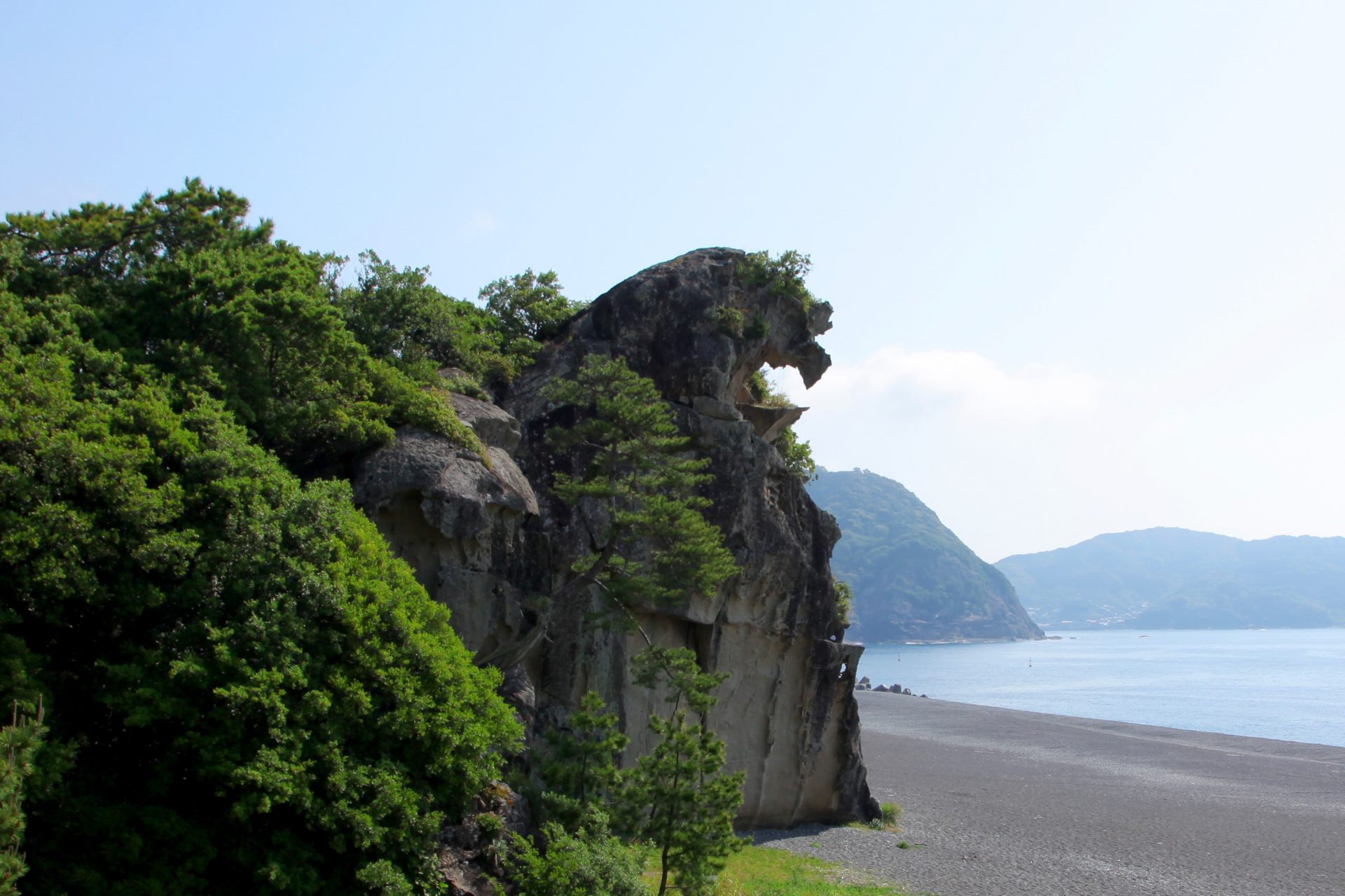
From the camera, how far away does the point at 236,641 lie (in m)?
14.9

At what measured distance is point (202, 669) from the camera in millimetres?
14203

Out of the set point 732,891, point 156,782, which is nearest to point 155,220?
point 156,782

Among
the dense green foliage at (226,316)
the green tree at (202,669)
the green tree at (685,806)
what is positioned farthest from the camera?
the dense green foliage at (226,316)

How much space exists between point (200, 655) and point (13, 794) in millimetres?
3352

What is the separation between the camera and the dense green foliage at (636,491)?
80.4ft

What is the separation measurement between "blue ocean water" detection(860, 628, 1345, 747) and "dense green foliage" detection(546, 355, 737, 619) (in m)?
59.9

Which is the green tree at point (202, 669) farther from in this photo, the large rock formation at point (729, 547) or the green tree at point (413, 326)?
the green tree at point (413, 326)

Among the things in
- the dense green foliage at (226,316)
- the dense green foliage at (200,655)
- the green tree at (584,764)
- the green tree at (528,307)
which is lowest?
the green tree at (584,764)

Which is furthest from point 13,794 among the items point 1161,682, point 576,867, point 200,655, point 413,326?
point 1161,682

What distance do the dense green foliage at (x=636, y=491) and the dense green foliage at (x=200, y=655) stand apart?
713 cm

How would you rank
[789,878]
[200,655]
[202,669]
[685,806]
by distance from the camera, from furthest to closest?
[789,878]
[685,806]
[200,655]
[202,669]

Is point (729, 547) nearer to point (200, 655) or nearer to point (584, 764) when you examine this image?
point (584, 764)

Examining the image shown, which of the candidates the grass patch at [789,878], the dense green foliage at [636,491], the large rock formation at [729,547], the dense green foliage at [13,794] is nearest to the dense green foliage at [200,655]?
the dense green foliage at [13,794]

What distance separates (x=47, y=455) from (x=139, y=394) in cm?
272
